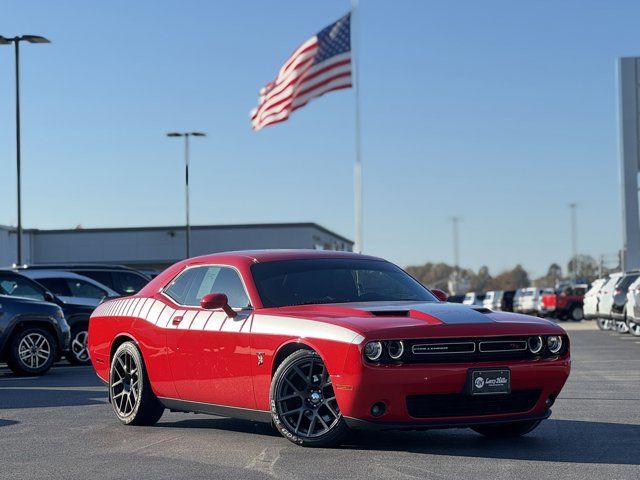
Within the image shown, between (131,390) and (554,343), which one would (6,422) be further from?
(554,343)

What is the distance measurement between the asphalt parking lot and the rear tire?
6.11 metres

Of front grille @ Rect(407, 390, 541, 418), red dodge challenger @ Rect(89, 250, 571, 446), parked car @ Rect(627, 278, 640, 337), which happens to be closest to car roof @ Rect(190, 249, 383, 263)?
red dodge challenger @ Rect(89, 250, 571, 446)

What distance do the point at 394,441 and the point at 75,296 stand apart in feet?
48.0

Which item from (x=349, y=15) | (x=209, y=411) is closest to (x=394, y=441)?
(x=209, y=411)

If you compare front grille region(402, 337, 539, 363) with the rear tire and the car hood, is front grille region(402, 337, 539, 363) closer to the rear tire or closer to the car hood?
the car hood

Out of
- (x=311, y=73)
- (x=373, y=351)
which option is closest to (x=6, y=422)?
(x=373, y=351)

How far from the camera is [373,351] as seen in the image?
816 centimetres

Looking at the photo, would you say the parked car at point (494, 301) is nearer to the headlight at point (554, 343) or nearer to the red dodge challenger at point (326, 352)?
the red dodge challenger at point (326, 352)

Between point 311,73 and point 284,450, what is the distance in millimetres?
26639

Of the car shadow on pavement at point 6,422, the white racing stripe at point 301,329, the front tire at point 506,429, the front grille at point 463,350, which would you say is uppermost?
the white racing stripe at point 301,329

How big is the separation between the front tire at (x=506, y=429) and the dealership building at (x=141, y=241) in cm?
7735

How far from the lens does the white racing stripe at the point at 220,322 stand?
331 inches

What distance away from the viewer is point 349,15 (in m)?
36.6

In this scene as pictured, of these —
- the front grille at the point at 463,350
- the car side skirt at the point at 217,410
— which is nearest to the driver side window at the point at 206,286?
the car side skirt at the point at 217,410
